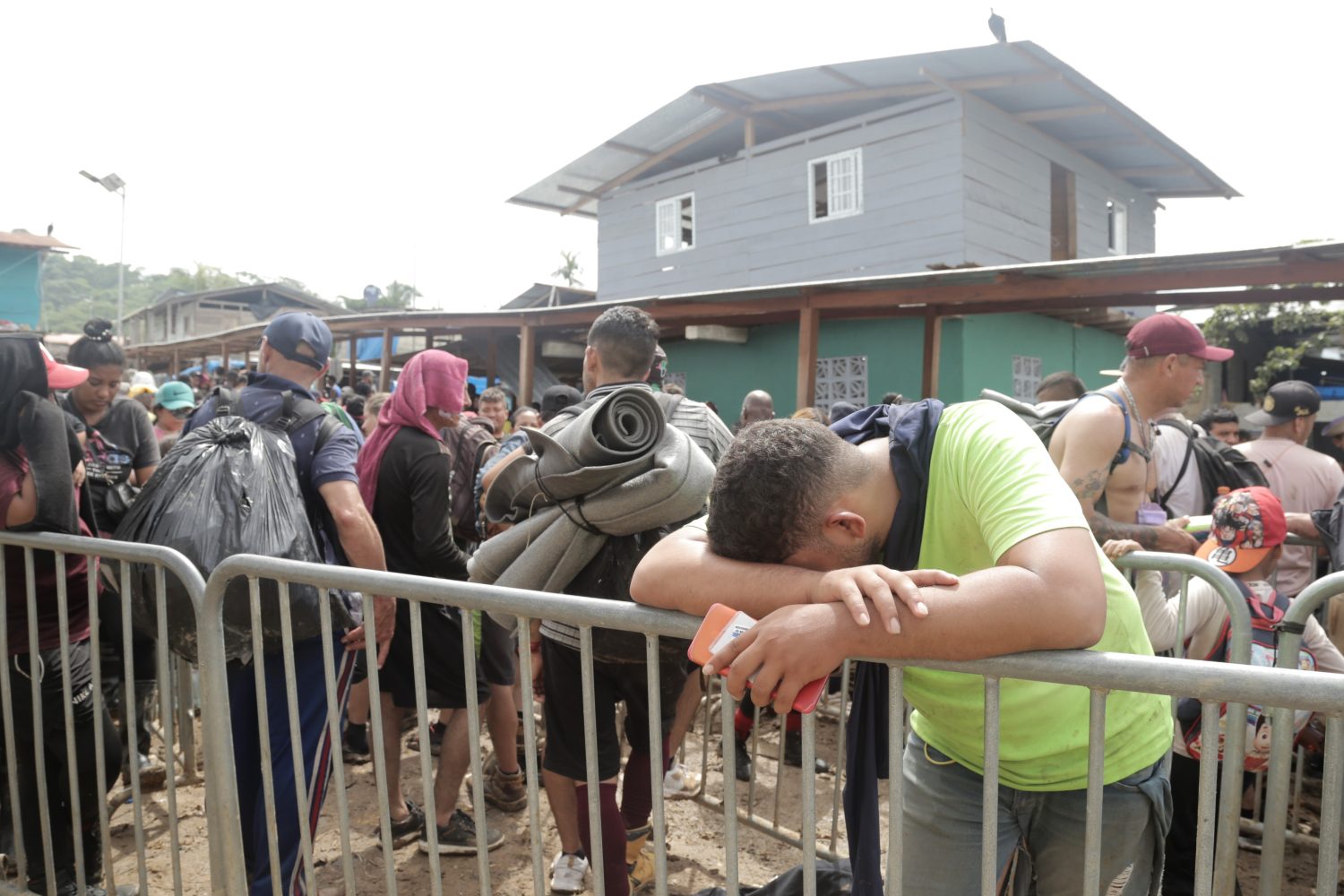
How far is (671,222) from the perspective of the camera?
18.0 meters

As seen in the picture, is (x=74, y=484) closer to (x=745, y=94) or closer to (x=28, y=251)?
(x=745, y=94)

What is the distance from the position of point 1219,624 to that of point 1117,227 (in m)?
→ 17.7

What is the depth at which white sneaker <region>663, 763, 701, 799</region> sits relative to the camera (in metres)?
3.95

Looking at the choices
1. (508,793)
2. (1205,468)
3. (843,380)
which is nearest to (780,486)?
(508,793)

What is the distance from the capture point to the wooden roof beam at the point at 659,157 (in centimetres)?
1631

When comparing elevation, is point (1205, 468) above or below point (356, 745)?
above

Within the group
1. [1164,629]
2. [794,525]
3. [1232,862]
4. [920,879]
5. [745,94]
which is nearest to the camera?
[794,525]

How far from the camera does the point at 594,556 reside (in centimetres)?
270

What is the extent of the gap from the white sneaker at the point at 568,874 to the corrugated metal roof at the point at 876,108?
12.7 meters

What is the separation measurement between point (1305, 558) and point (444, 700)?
456 cm

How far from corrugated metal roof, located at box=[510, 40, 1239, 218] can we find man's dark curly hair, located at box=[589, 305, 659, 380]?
11640 millimetres

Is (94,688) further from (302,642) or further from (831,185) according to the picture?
(831,185)

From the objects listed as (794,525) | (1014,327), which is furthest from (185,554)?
(1014,327)

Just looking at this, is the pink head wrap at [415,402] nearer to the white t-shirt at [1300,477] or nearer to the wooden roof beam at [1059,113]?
the white t-shirt at [1300,477]
